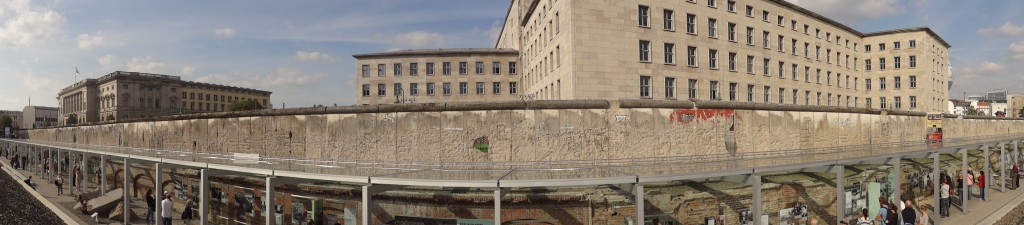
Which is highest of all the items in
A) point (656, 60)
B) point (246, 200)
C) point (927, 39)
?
point (927, 39)

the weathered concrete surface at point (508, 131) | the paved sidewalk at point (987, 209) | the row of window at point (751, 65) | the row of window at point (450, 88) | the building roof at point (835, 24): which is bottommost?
the paved sidewalk at point (987, 209)

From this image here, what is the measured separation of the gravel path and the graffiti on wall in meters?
21.9

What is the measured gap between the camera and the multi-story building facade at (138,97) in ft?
326

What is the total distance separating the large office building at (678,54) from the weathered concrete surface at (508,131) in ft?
29.9

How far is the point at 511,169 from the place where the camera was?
9.85m

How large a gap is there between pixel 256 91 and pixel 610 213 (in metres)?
141

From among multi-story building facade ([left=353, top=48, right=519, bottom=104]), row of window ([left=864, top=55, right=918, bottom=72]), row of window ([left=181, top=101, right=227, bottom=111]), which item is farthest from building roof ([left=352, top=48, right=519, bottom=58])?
row of window ([left=181, top=101, right=227, bottom=111])

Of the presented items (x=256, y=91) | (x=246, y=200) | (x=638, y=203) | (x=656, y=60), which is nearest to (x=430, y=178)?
(x=638, y=203)

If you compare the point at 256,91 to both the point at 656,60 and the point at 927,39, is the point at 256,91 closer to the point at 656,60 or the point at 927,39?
the point at 656,60

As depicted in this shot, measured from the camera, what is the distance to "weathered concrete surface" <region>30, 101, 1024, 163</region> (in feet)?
47.7

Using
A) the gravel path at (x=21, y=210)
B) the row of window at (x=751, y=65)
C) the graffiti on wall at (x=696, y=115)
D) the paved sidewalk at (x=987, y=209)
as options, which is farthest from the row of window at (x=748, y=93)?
the gravel path at (x=21, y=210)

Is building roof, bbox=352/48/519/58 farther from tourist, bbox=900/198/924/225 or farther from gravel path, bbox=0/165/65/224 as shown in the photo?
tourist, bbox=900/198/924/225

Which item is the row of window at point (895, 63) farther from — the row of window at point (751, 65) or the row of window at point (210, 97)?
the row of window at point (210, 97)

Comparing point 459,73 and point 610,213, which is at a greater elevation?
point 459,73
